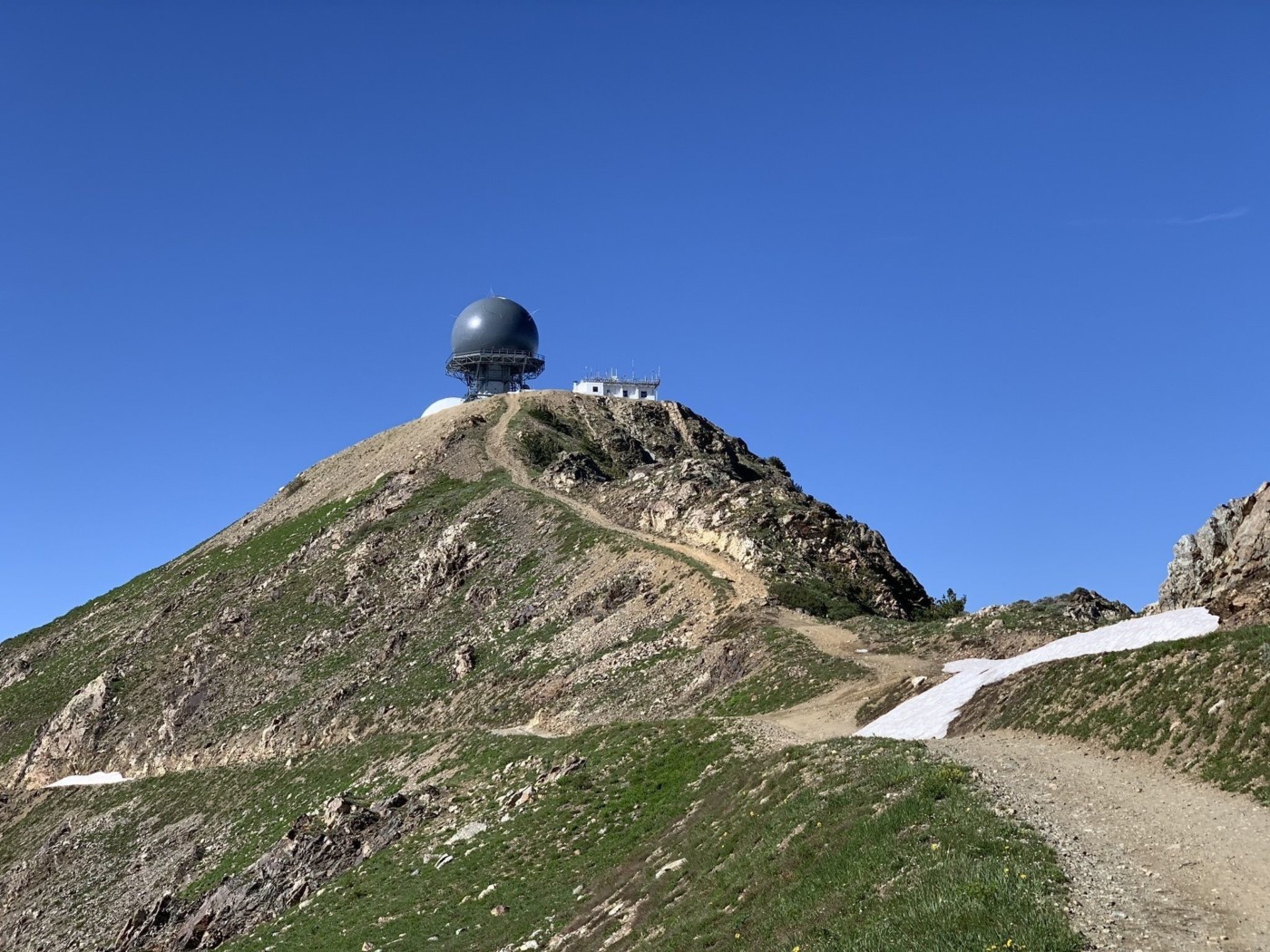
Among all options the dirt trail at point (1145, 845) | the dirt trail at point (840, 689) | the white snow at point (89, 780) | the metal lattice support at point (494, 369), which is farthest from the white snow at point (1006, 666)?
the metal lattice support at point (494, 369)

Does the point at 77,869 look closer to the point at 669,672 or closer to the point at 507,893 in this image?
the point at 669,672

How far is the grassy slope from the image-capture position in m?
29.7

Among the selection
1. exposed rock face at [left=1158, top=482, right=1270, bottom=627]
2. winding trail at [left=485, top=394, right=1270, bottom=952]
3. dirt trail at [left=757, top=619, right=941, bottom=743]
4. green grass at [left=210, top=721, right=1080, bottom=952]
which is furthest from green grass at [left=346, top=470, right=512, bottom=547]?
winding trail at [left=485, top=394, right=1270, bottom=952]

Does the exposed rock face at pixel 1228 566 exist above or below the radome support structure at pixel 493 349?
below

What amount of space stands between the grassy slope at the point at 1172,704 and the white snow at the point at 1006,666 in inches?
90.1

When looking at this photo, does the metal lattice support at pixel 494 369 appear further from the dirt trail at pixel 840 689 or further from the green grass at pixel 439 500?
the dirt trail at pixel 840 689

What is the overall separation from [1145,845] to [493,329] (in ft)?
397

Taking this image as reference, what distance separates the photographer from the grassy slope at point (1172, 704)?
1168 inches

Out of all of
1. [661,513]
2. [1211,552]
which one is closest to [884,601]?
[661,513]

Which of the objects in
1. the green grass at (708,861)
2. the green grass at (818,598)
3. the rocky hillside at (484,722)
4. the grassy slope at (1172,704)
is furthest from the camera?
the green grass at (818,598)

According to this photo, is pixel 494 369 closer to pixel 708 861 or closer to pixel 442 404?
pixel 442 404

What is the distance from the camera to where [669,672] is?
6725 centimetres

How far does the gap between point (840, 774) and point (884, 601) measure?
47106mm

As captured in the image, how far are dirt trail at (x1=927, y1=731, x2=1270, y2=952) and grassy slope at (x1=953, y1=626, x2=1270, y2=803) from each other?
885 mm
